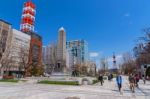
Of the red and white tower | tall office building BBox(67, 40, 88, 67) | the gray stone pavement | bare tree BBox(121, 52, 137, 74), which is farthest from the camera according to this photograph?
tall office building BBox(67, 40, 88, 67)

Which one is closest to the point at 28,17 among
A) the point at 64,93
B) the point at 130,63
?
the point at 130,63

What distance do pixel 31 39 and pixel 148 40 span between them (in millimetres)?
75686

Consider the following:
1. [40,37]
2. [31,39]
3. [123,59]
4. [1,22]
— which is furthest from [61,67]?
[40,37]

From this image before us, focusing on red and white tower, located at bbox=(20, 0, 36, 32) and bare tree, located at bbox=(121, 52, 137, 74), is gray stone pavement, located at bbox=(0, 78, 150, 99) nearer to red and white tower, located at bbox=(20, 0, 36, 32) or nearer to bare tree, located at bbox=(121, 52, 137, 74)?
bare tree, located at bbox=(121, 52, 137, 74)

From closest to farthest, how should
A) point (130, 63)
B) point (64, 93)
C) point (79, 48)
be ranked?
1. point (64, 93)
2. point (130, 63)
3. point (79, 48)

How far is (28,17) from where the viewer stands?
112 metres

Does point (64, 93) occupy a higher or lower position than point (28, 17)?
lower

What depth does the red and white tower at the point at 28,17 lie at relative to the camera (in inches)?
4360

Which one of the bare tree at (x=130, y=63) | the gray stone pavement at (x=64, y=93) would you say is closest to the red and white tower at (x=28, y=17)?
the bare tree at (x=130, y=63)

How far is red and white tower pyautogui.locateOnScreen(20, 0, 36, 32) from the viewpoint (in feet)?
363

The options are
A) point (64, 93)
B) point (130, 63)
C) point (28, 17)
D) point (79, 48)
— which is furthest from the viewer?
point (79, 48)

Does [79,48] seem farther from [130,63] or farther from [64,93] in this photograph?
[64,93]

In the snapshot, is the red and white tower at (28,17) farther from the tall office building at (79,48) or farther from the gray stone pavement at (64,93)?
the gray stone pavement at (64,93)

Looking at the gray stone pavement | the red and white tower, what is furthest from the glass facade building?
the gray stone pavement
